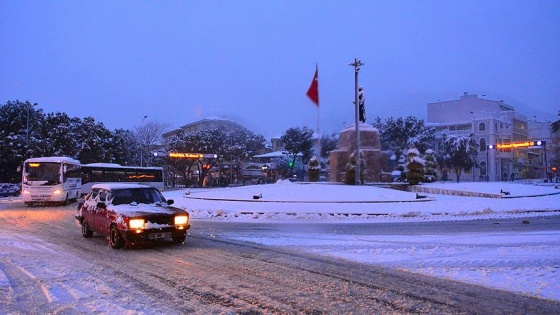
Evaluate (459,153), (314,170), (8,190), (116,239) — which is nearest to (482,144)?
(459,153)

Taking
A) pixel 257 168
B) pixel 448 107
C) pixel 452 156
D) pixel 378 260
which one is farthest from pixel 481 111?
pixel 378 260

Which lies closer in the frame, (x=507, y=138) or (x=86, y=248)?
(x=86, y=248)

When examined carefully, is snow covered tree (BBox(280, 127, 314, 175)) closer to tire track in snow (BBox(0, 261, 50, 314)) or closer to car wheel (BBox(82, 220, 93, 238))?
car wheel (BBox(82, 220, 93, 238))

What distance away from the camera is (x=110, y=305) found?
6.47 meters

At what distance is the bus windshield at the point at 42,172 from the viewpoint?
3045 centimetres

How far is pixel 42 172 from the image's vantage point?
30.6 m

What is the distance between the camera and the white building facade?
7994 centimetres

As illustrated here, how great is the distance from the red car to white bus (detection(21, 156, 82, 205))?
1899cm

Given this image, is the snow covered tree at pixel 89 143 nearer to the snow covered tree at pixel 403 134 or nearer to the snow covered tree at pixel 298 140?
the snow covered tree at pixel 298 140

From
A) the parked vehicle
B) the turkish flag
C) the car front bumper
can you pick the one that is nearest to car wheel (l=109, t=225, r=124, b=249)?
the car front bumper

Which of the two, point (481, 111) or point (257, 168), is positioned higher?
point (481, 111)

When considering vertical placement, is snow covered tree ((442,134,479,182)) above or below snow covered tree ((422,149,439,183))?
above

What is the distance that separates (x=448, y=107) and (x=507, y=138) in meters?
12.3

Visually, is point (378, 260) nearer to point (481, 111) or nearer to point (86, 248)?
point (86, 248)
